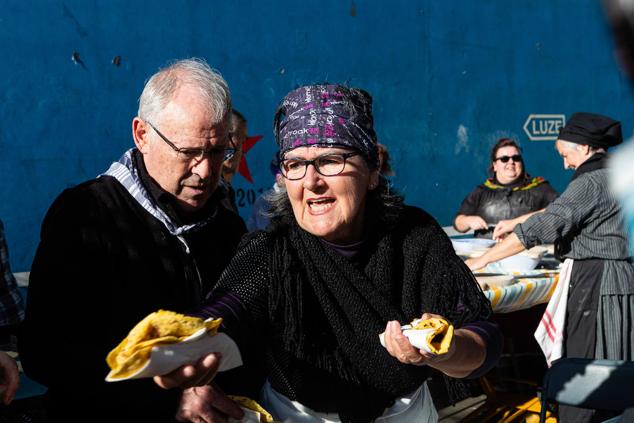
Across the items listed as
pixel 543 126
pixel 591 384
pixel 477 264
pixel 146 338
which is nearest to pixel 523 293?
pixel 477 264

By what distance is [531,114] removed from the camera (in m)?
9.16

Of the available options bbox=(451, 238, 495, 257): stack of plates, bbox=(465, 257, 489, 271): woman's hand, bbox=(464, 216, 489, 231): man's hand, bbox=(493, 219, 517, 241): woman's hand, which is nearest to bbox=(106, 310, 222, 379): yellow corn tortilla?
bbox=(465, 257, 489, 271): woman's hand

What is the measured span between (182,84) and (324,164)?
0.58 metres

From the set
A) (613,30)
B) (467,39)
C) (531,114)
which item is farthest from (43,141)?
(531,114)

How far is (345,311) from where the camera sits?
80.2 inches

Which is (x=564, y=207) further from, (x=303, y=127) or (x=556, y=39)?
(x=556, y=39)

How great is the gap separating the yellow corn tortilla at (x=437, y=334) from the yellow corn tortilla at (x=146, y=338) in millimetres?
514

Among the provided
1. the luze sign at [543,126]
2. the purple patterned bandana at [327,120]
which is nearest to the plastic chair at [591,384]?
the purple patterned bandana at [327,120]

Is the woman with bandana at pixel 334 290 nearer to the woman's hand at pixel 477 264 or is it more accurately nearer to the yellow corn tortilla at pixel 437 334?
the yellow corn tortilla at pixel 437 334

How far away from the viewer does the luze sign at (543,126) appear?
362 inches

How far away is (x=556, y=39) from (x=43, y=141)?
23.6 feet

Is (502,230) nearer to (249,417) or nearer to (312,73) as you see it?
(312,73)

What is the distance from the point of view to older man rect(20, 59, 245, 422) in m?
1.88

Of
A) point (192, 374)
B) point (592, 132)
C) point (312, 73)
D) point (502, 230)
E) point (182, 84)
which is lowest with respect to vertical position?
point (502, 230)
